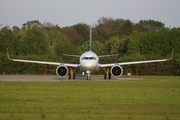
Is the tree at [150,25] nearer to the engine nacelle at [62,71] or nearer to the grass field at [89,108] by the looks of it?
the engine nacelle at [62,71]

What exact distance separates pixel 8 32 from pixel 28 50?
9.98 meters

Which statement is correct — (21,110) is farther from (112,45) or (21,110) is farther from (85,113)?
(112,45)

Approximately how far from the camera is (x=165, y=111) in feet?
62.5

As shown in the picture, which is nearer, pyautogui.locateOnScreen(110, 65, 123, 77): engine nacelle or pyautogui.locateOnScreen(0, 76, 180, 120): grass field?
pyautogui.locateOnScreen(0, 76, 180, 120): grass field

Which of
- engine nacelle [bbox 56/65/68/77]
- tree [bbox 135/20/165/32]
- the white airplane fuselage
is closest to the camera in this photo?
the white airplane fuselage

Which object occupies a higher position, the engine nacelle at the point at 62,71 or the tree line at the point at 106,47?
the tree line at the point at 106,47

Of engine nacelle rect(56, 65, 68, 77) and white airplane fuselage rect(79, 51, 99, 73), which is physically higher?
white airplane fuselage rect(79, 51, 99, 73)

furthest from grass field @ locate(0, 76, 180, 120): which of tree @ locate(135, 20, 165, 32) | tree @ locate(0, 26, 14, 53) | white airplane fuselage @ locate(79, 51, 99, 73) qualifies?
tree @ locate(135, 20, 165, 32)

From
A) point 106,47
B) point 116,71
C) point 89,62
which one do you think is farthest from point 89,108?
point 106,47

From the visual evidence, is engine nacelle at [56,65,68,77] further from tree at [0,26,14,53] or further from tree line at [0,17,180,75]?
tree at [0,26,14,53]

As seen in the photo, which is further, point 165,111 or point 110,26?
point 110,26

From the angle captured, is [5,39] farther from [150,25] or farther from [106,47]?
[150,25]

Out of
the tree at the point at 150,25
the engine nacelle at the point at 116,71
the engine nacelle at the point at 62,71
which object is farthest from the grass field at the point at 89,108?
the tree at the point at 150,25

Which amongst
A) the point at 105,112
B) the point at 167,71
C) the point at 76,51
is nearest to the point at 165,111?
the point at 105,112
